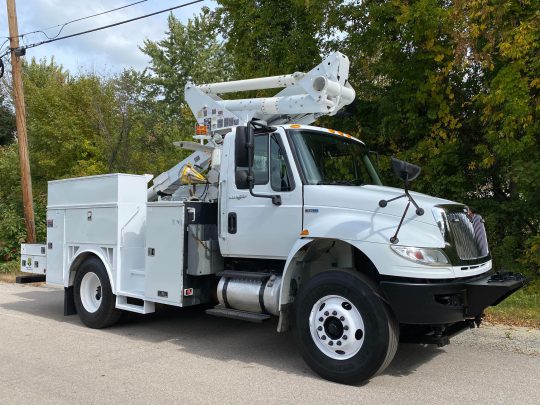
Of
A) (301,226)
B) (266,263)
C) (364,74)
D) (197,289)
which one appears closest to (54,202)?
(197,289)

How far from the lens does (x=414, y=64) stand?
1096cm

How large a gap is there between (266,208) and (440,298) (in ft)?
7.15

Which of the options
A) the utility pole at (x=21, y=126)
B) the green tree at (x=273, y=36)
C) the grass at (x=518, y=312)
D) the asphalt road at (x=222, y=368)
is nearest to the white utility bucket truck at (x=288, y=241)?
the asphalt road at (x=222, y=368)

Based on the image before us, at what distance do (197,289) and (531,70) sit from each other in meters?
6.84

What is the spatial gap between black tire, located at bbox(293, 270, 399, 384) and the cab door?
0.73 metres

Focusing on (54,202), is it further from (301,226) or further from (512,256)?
(512,256)

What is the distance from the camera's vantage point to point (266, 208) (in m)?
6.19

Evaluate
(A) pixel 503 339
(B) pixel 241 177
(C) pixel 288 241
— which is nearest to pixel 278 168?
(B) pixel 241 177

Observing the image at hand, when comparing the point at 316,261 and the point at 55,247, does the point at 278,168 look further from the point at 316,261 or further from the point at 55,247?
the point at 55,247

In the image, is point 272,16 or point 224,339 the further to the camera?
point 272,16

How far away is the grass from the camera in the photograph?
7.56 metres

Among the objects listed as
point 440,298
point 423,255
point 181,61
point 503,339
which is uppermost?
point 181,61

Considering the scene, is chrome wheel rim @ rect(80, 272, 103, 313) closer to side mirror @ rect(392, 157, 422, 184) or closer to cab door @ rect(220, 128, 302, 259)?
cab door @ rect(220, 128, 302, 259)

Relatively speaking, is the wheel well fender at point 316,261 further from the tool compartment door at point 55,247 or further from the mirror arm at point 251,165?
the tool compartment door at point 55,247
